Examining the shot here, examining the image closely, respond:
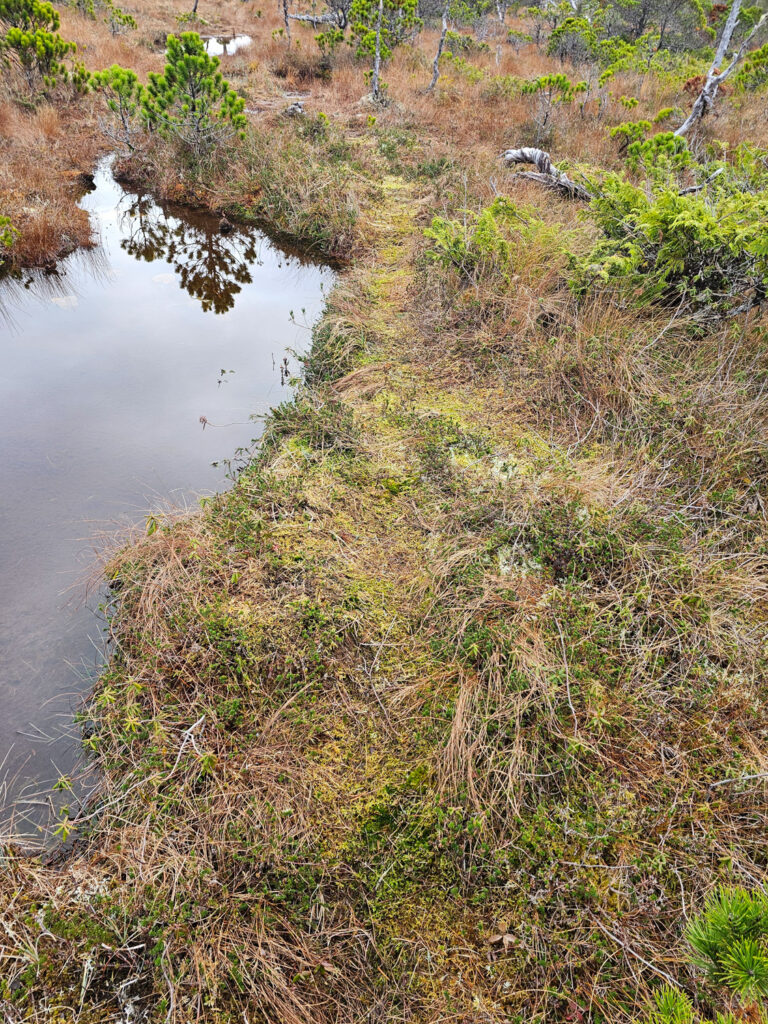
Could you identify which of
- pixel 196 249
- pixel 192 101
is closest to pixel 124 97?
pixel 192 101

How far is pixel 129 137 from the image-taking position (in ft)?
29.3

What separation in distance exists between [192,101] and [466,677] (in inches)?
383

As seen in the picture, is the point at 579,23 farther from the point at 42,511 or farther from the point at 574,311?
the point at 42,511

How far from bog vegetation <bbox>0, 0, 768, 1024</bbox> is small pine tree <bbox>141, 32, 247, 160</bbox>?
3.71 meters

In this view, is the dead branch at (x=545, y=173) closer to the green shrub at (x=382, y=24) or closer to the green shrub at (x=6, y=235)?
the green shrub at (x=382, y=24)

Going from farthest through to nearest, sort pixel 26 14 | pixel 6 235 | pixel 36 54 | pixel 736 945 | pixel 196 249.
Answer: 1. pixel 26 14
2. pixel 36 54
3. pixel 196 249
4. pixel 6 235
5. pixel 736 945

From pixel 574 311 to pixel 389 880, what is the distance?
467 cm

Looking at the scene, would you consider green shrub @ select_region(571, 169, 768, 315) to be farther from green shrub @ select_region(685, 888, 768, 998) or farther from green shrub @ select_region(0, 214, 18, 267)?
green shrub @ select_region(0, 214, 18, 267)

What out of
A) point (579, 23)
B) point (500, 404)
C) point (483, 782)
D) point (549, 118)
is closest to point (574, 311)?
point (500, 404)

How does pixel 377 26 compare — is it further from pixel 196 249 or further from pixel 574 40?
pixel 196 249

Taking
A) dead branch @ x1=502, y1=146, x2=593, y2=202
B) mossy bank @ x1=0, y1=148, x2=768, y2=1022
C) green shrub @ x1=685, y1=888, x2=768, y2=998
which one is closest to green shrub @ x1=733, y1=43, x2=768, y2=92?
dead branch @ x1=502, y1=146, x2=593, y2=202

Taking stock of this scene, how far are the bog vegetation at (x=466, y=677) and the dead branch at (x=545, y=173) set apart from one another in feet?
4.21

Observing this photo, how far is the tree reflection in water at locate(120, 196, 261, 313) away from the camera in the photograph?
657 centimetres

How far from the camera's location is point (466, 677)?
276 cm
